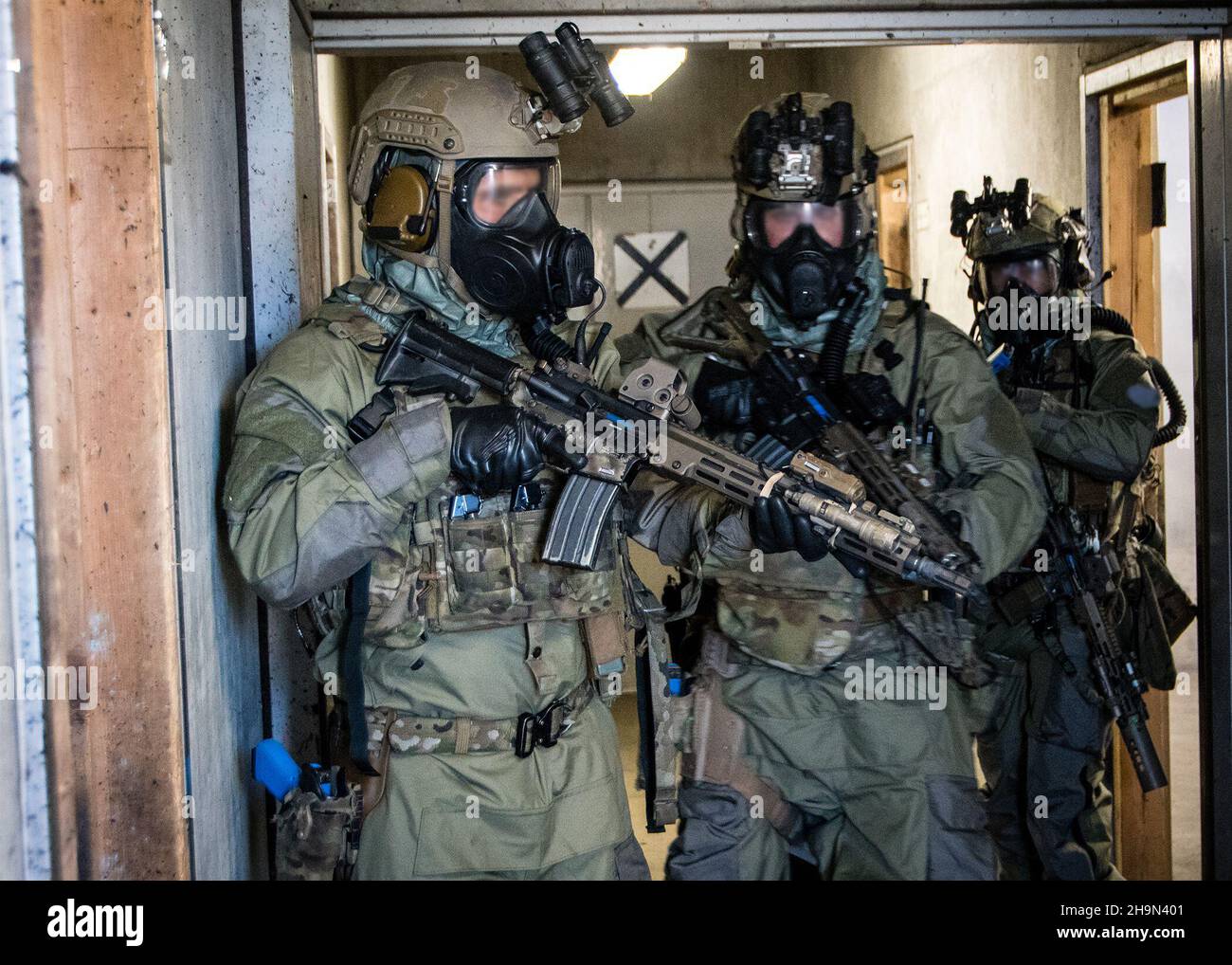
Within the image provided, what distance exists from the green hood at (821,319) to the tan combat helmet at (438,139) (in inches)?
27.4

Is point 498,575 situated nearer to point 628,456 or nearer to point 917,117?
point 628,456

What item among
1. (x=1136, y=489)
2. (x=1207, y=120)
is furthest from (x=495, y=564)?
(x=1136, y=489)

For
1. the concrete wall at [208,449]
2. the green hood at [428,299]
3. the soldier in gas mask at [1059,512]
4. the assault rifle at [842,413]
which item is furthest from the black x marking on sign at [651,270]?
the green hood at [428,299]

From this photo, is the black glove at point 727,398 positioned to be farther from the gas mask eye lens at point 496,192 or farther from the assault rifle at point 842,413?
the gas mask eye lens at point 496,192

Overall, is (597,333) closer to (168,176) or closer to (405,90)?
(405,90)

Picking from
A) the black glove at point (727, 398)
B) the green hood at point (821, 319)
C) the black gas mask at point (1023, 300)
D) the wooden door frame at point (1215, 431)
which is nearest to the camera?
the black glove at point (727, 398)

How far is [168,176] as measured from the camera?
6.45 feet

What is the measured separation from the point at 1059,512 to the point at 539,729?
232cm

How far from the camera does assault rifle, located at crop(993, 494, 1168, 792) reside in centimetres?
379

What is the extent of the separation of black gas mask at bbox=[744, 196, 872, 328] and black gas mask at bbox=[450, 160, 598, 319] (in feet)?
2.06

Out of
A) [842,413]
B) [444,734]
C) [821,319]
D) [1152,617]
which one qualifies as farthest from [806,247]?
[1152,617]

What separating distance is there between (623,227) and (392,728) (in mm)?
5085

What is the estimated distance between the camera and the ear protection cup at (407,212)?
2.34 metres

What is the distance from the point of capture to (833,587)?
8.84ft
